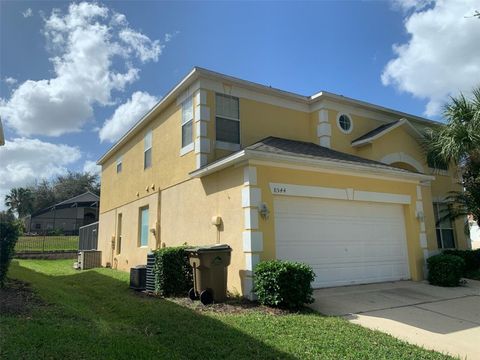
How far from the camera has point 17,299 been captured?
26.2ft

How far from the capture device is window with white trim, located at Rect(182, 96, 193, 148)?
1250cm

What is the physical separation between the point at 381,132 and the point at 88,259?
15.0 m

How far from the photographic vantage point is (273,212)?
9.61m

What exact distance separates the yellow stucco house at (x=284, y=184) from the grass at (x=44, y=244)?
14.4 meters

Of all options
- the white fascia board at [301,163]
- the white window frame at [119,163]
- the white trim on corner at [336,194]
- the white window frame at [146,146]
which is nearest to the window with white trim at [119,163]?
the white window frame at [119,163]

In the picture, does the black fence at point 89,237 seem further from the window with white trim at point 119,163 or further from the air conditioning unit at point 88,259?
the window with white trim at point 119,163

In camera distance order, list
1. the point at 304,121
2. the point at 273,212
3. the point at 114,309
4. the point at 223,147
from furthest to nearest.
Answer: the point at 304,121 < the point at 223,147 < the point at 273,212 < the point at 114,309

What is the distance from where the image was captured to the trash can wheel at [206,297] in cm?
853

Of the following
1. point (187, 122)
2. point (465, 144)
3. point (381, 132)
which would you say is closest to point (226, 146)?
point (187, 122)

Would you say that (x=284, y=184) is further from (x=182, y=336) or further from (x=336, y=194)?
(x=182, y=336)

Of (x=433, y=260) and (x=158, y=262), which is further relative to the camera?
(x=433, y=260)

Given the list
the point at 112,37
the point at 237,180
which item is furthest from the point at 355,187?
the point at 112,37

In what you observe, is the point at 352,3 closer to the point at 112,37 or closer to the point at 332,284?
the point at 112,37

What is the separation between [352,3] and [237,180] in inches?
235
